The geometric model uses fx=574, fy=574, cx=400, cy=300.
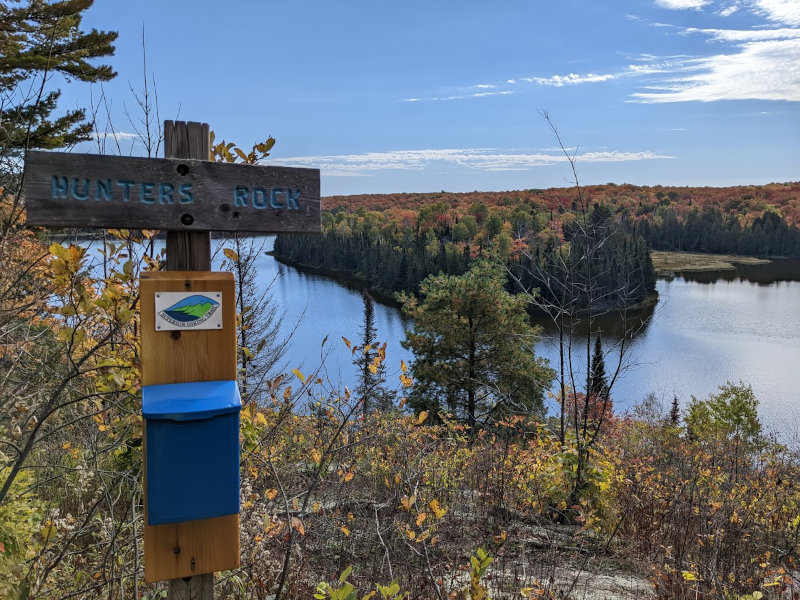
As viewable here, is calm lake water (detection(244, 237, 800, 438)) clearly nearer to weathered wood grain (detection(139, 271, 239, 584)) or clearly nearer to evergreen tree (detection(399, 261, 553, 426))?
evergreen tree (detection(399, 261, 553, 426))

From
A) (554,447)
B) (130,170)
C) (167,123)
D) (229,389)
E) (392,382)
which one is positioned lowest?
(392,382)

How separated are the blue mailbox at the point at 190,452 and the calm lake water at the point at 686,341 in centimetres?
1501

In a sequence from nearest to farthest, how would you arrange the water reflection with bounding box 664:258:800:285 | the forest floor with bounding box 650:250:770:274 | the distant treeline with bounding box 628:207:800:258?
the water reflection with bounding box 664:258:800:285 < the forest floor with bounding box 650:250:770:274 < the distant treeline with bounding box 628:207:800:258

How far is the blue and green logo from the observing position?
5.96 ft

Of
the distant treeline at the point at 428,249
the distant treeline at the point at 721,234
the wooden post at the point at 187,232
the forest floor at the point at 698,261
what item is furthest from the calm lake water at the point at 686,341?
the distant treeline at the point at 721,234

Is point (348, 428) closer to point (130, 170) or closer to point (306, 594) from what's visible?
point (306, 594)

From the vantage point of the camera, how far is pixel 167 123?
1931mm

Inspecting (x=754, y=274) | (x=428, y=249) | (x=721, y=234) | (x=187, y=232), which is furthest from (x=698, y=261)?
(x=187, y=232)

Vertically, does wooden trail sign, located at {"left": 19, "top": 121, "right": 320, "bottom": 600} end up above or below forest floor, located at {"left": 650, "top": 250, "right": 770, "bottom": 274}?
above

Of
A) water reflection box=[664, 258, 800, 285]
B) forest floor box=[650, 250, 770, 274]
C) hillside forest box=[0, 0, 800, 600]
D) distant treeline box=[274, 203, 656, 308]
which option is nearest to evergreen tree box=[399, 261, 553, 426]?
distant treeline box=[274, 203, 656, 308]

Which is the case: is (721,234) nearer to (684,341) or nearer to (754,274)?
(754,274)

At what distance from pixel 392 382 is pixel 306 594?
2961cm

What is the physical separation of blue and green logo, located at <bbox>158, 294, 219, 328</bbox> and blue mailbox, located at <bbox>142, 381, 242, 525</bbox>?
0.68 ft

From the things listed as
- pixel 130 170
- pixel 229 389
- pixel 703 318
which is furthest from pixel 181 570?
pixel 703 318
